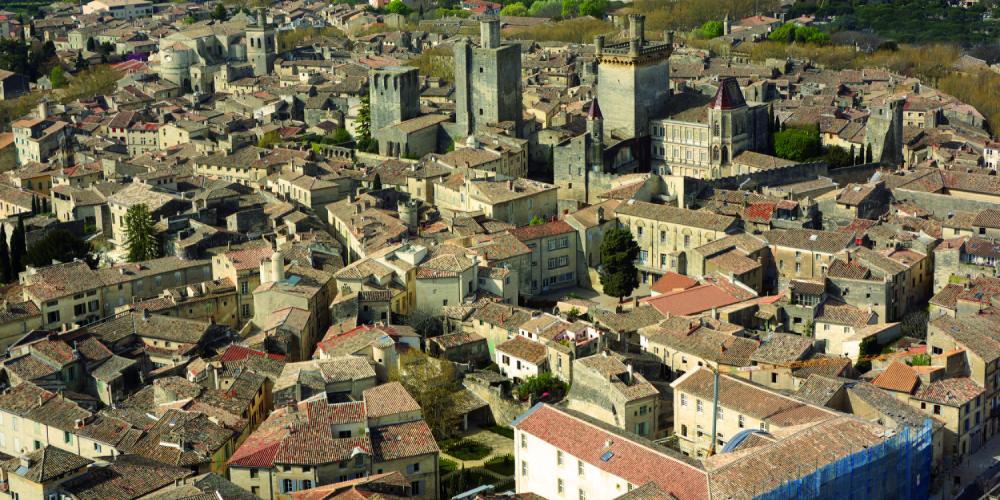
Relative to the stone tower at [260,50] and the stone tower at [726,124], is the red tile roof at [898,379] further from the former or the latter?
the stone tower at [260,50]

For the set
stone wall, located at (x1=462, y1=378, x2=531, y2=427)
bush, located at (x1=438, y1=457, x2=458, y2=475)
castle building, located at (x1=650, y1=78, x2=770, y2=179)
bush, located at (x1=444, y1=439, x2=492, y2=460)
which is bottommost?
bush, located at (x1=444, y1=439, x2=492, y2=460)

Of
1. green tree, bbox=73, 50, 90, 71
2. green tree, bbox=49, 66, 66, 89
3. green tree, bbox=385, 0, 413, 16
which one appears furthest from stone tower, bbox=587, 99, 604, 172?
green tree, bbox=385, 0, 413, 16

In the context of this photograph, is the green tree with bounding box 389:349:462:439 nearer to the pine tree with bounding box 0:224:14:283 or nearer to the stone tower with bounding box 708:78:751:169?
the pine tree with bounding box 0:224:14:283

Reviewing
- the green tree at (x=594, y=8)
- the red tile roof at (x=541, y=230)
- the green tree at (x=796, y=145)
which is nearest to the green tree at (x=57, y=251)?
the red tile roof at (x=541, y=230)

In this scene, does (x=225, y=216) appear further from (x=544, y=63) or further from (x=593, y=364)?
(x=544, y=63)

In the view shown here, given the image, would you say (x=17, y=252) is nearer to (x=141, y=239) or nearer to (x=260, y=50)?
(x=141, y=239)
